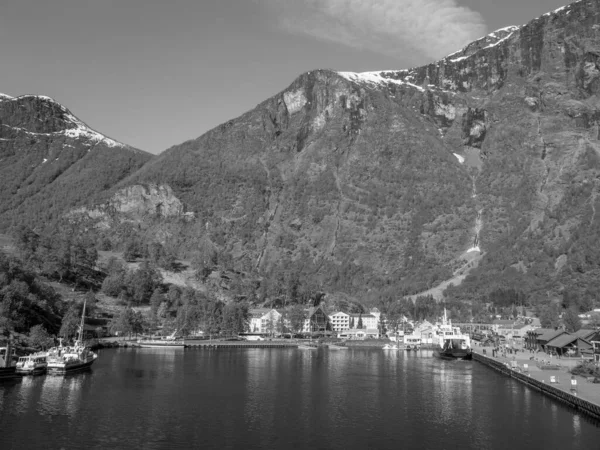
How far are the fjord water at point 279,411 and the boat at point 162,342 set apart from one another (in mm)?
40189

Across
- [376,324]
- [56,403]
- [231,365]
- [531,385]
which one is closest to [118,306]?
[231,365]

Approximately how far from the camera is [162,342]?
132 m

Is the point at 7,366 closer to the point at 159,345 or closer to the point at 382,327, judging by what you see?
the point at 159,345

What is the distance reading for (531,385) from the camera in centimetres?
7319

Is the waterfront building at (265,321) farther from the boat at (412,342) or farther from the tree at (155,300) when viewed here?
the boat at (412,342)

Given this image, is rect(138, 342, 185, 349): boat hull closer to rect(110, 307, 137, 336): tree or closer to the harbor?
rect(110, 307, 137, 336): tree

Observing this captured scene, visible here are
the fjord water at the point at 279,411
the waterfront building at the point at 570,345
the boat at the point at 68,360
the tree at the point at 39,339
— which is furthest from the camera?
the waterfront building at the point at 570,345

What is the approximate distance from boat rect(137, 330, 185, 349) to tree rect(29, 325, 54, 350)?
3130 centimetres

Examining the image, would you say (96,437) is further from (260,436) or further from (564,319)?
(564,319)

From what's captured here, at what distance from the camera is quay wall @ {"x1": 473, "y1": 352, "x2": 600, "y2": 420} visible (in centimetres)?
5292

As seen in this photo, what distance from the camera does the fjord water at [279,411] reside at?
45.2 m

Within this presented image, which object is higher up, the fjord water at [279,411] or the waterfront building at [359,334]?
the waterfront building at [359,334]

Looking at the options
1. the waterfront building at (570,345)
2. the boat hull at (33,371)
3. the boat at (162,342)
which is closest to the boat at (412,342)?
the waterfront building at (570,345)

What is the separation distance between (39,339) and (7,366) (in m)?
28.0
